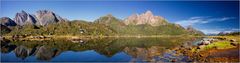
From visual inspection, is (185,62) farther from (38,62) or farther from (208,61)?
(38,62)

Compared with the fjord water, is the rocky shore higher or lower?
higher

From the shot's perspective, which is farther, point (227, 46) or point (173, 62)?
point (227, 46)

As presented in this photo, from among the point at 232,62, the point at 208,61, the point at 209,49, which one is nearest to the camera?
the point at 232,62

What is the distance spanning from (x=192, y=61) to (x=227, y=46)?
795 inches

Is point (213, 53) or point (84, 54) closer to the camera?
point (213, 53)

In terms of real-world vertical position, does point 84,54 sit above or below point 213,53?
below

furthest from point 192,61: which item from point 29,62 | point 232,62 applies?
point 29,62

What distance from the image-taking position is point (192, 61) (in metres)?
37.4

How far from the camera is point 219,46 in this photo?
178 feet

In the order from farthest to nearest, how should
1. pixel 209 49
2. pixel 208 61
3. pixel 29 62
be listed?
1. pixel 209 49
2. pixel 29 62
3. pixel 208 61

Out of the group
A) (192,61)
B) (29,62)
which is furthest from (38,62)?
(192,61)

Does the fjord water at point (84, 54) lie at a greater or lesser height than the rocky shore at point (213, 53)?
lesser

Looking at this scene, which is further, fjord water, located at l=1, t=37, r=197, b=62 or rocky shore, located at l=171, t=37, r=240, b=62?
fjord water, located at l=1, t=37, r=197, b=62

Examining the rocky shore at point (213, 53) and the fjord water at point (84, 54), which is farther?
the fjord water at point (84, 54)
